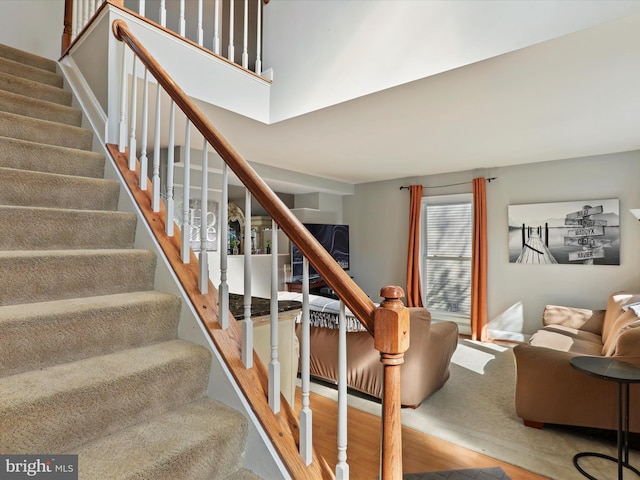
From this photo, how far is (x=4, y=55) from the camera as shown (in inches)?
103

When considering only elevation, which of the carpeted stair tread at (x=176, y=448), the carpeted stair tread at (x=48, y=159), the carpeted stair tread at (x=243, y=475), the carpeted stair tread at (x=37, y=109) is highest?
the carpeted stair tread at (x=37, y=109)

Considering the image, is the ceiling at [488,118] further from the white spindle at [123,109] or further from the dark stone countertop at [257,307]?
the dark stone countertop at [257,307]

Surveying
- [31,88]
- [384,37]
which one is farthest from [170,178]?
[384,37]

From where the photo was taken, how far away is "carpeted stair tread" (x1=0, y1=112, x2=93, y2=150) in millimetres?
1900

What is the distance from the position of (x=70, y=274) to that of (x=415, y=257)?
471 cm

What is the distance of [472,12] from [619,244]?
11.5 feet

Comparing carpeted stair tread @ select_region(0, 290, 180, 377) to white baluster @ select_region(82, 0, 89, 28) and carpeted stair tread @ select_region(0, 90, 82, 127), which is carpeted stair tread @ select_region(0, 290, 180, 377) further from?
white baluster @ select_region(82, 0, 89, 28)

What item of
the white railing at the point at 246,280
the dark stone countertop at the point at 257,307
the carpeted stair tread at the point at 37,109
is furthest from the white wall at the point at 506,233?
the carpeted stair tread at the point at 37,109

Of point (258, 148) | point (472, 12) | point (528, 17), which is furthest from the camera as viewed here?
point (258, 148)

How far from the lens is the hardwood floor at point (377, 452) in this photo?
1.99 metres

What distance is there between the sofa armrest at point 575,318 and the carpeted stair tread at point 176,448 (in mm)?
4033

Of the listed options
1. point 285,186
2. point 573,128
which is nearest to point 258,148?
point 285,186

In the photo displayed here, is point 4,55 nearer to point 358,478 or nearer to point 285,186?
point 285,186

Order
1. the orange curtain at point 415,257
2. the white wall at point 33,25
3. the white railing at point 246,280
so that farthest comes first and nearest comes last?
1. the orange curtain at point 415,257
2. the white wall at point 33,25
3. the white railing at point 246,280
